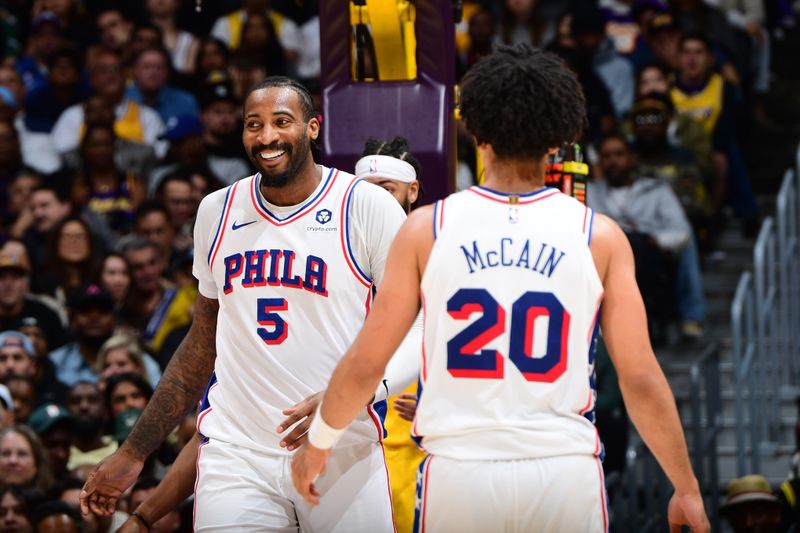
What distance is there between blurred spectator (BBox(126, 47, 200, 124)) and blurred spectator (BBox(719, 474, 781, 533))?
584 centimetres

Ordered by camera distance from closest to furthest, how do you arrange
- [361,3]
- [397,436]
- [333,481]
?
[333,481] < [397,436] < [361,3]

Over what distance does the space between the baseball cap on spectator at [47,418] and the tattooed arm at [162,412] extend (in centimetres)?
323

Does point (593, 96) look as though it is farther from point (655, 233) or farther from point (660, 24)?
point (655, 233)

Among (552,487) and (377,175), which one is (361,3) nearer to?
(377,175)

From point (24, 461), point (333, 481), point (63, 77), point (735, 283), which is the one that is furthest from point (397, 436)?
point (63, 77)

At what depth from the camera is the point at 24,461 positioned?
25.1ft

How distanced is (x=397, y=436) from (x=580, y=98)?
1.88 m

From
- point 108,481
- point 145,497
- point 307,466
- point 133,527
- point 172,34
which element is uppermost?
point 172,34

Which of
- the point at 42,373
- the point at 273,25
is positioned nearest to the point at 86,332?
the point at 42,373

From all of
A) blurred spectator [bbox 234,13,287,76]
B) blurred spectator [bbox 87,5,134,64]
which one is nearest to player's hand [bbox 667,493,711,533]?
blurred spectator [bbox 234,13,287,76]

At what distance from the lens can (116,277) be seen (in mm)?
9484

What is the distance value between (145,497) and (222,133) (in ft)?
14.5

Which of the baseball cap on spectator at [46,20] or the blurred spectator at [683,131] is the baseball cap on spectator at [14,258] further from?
the blurred spectator at [683,131]

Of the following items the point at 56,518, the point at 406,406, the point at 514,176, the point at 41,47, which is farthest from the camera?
the point at 41,47
